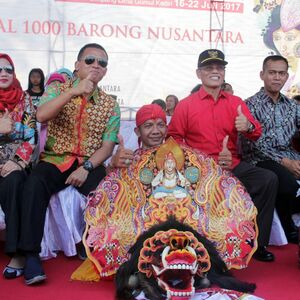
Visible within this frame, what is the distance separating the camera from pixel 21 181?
9.46ft

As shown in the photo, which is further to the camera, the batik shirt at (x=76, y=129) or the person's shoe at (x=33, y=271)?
the batik shirt at (x=76, y=129)

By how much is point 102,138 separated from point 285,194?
1.36 m

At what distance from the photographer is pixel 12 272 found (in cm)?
273

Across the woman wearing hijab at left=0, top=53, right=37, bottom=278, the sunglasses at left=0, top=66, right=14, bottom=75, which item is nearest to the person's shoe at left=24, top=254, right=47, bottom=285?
the woman wearing hijab at left=0, top=53, right=37, bottom=278

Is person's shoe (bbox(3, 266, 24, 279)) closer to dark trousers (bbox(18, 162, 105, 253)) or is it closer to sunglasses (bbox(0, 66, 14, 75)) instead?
dark trousers (bbox(18, 162, 105, 253))

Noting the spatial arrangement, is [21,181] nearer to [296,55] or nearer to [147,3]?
[147,3]

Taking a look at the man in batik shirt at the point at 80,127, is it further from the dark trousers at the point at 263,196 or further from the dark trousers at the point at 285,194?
the dark trousers at the point at 285,194

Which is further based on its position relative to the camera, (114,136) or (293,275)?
(114,136)

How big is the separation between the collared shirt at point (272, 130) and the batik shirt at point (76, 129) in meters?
1.09

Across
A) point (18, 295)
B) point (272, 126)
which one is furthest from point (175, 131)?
point (18, 295)

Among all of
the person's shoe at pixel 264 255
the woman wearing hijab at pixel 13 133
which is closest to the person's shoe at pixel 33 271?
the woman wearing hijab at pixel 13 133

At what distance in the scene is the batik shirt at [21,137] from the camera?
3.12 meters

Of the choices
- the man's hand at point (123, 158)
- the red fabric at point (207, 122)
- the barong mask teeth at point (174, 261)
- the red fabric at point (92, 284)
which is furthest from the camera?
the red fabric at point (207, 122)

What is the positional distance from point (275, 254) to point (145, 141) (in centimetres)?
120
